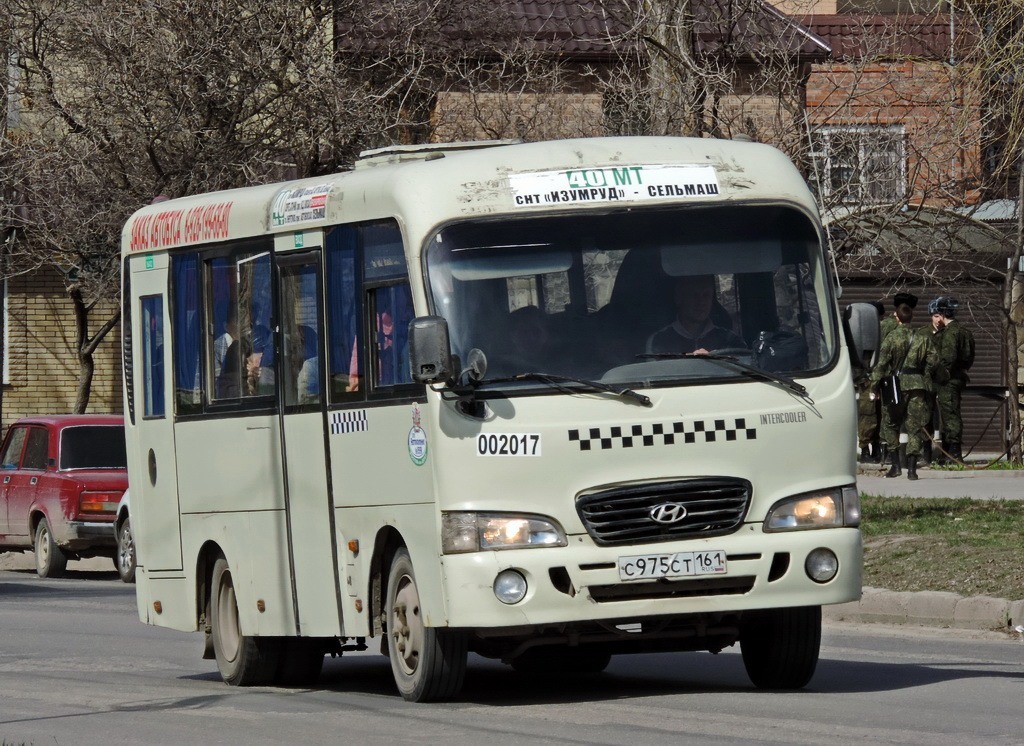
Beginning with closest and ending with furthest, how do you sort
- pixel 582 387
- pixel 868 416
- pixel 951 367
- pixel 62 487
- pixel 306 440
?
pixel 582 387 → pixel 306 440 → pixel 62 487 → pixel 951 367 → pixel 868 416

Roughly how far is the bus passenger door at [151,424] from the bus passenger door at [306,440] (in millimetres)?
1515

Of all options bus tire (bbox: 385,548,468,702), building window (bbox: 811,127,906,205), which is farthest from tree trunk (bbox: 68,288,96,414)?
bus tire (bbox: 385,548,468,702)

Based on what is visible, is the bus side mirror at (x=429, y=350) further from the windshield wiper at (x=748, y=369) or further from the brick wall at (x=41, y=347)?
the brick wall at (x=41, y=347)

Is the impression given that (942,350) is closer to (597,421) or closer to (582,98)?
(582,98)

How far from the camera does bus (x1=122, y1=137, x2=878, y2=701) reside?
942 centimetres

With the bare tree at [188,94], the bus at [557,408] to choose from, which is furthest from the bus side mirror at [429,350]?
the bare tree at [188,94]

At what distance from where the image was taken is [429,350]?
30.7ft

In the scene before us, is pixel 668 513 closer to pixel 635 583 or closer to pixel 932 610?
pixel 635 583

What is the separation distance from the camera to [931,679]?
10.8m

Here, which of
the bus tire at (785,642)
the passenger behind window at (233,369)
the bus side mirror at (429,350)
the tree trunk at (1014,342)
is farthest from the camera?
the tree trunk at (1014,342)

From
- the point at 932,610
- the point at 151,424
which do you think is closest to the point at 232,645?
the point at 151,424

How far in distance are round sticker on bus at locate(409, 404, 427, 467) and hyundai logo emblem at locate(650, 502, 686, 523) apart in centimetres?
106

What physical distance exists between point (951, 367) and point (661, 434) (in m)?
16.2

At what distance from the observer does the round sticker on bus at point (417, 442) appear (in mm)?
9656
